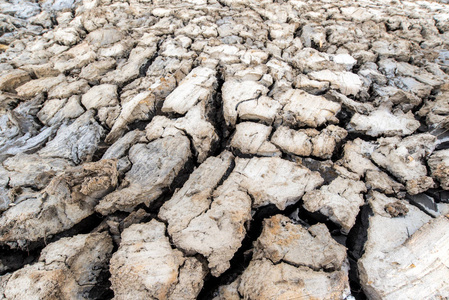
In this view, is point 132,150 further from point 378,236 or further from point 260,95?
point 378,236

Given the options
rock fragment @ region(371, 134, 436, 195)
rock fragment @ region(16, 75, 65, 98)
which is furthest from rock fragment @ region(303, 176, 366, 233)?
rock fragment @ region(16, 75, 65, 98)

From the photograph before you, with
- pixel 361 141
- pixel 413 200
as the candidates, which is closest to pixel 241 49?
pixel 361 141

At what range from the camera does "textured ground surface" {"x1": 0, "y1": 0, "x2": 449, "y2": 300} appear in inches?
53.8

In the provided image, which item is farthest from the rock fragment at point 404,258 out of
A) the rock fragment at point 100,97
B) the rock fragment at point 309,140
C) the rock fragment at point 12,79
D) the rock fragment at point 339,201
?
the rock fragment at point 12,79

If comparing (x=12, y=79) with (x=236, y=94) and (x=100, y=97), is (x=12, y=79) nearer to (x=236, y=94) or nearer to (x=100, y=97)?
(x=100, y=97)

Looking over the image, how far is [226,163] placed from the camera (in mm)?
1853

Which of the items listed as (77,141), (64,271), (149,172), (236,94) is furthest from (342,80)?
(64,271)

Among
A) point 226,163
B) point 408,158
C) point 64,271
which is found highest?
point 408,158

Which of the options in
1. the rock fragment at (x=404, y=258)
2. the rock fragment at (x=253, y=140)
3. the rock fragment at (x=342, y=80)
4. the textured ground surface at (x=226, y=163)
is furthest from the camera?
the rock fragment at (x=342, y=80)

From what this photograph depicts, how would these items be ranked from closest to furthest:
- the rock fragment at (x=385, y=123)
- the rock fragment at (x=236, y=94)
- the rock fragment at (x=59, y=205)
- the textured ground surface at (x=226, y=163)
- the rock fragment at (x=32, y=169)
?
1. the textured ground surface at (x=226, y=163)
2. the rock fragment at (x=59, y=205)
3. the rock fragment at (x=32, y=169)
4. the rock fragment at (x=385, y=123)
5. the rock fragment at (x=236, y=94)

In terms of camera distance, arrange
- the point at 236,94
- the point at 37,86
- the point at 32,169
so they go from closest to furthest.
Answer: the point at 32,169
the point at 236,94
the point at 37,86

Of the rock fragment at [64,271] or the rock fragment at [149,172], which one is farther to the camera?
the rock fragment at [149,172]

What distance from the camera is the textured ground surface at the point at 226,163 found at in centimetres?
137

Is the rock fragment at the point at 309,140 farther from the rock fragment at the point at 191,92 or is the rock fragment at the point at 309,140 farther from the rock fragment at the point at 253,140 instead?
the rock fragment at the point at 191,92
